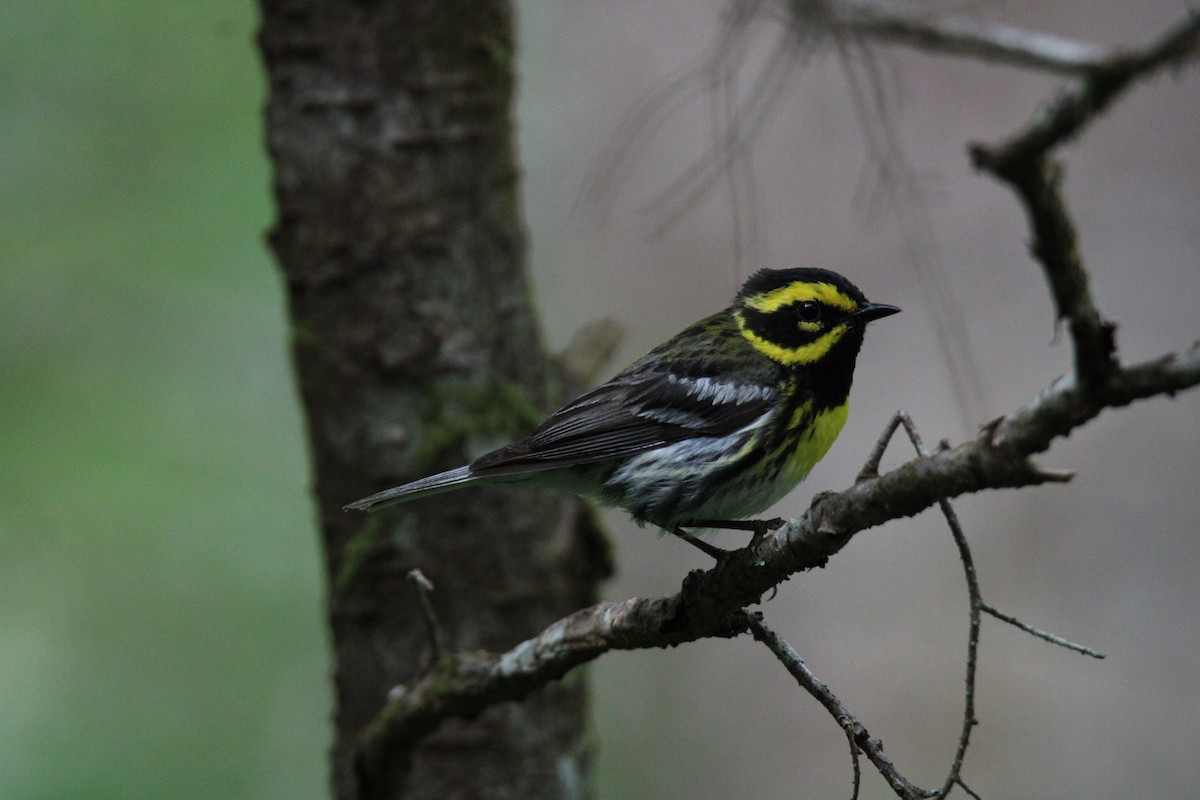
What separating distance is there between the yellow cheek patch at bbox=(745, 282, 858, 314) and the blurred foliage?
3971 millimetres

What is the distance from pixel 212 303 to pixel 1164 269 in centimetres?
577

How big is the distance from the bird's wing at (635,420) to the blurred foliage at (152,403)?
12.3ft

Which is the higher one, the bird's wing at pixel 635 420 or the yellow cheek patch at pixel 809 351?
the yellow cheek patch at pixel 809 351

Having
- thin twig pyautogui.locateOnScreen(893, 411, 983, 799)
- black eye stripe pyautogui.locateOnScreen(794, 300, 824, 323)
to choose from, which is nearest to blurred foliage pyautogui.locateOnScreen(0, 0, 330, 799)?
black eye stripe pyautogui.locateOnScreen(794, 300, 824, 323)

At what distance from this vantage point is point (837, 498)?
2.14 metres

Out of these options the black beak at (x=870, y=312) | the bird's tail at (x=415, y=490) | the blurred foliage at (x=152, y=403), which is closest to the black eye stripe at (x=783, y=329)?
the black beak at (x=870, y=312)

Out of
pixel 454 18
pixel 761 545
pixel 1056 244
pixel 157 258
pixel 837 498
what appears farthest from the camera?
pixel 157 258

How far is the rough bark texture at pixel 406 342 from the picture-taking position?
4125mm

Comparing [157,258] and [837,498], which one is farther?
[157,258]

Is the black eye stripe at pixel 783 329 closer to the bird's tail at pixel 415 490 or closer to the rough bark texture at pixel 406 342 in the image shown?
the rough bark texture at pixel 406 342

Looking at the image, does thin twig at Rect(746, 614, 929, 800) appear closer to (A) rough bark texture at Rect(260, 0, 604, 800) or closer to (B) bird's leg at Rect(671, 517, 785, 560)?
(B) bird's leg at Rect(671, 517, 785, 560)

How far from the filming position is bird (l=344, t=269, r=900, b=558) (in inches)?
142

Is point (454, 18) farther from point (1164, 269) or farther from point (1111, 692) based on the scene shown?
point (1111, 692)

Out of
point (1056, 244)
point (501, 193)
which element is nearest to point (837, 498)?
point (1056, 244)
